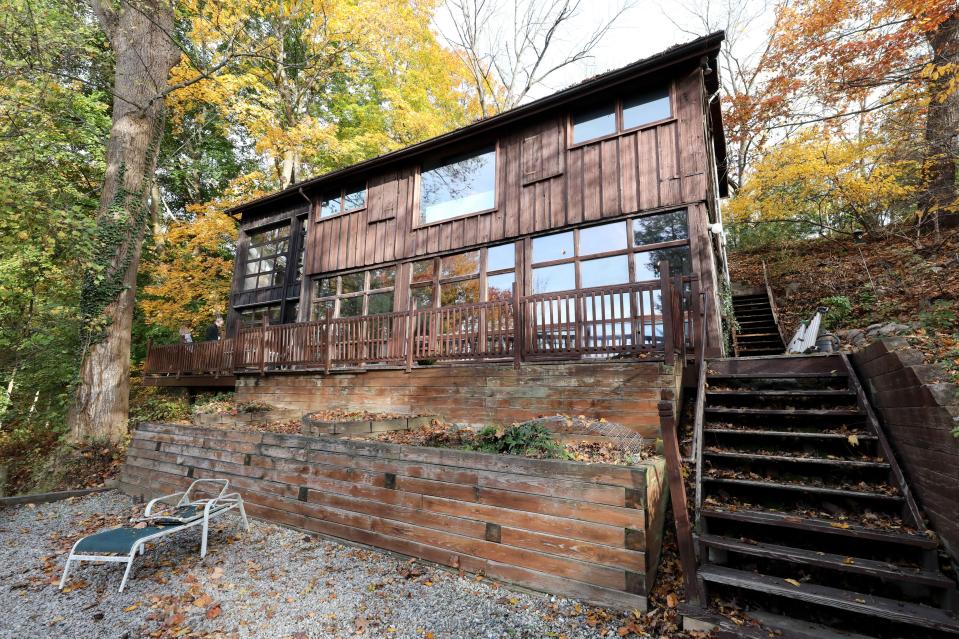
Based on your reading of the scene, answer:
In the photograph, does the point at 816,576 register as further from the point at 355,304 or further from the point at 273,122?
the point at 273,122

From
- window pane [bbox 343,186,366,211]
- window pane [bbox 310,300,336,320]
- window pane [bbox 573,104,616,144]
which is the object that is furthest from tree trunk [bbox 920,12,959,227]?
window pane [bbox 310,300,336,320]

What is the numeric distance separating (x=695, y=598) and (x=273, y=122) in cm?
1893

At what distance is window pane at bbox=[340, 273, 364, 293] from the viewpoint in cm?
1138

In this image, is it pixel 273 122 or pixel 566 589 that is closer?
pixel 566 589

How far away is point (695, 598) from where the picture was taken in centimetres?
309

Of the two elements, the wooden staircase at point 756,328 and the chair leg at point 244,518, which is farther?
the wooden staircase at point 756,328

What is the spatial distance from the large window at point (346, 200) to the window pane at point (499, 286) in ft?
16.7

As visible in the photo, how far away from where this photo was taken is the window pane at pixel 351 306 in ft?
36.9

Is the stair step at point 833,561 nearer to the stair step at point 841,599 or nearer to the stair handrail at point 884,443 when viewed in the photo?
the stair step at point 841,599

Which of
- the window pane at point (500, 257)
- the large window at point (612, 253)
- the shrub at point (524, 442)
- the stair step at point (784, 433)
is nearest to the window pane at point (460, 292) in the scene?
the window pane at point (500, 257)

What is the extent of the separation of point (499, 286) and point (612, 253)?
8.22 feet

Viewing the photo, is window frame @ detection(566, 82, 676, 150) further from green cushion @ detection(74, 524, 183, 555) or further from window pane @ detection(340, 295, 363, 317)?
green cushion @ detection(74, 524, 183, 555)

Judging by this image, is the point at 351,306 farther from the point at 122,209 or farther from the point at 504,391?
the point at 504,391

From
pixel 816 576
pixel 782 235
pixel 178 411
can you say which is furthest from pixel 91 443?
pixel 782 235
